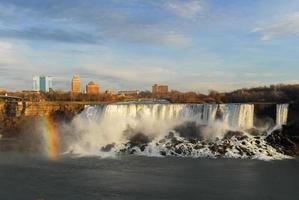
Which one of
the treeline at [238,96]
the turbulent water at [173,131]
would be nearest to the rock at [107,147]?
the turbulent water at [173,131]

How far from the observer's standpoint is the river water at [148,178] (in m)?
17.1

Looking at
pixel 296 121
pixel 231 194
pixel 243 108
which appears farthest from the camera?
pixel 243 108

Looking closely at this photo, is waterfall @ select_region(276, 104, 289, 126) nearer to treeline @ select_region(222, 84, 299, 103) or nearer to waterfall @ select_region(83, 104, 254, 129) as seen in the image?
waterfall @ select_region(83, 104, 254, 129)

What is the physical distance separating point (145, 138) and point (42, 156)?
287 inches

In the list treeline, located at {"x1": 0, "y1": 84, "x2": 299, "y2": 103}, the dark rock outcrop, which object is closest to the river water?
the dark rock outcrop

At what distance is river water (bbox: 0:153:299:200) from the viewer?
17094 millimetres

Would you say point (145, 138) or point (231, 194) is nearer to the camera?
point (231, 194)

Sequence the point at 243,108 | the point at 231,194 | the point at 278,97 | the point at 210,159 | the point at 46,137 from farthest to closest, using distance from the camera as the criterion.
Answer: the point at 278,97 < the point at 46,137 < the point at 243,108 < the point at 210,159 < the point at 231,194

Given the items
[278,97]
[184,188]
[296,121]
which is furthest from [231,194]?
[278,97]

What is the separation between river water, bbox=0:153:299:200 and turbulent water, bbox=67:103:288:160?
2.46 meters

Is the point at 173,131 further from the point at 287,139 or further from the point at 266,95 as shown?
the point at 266,95

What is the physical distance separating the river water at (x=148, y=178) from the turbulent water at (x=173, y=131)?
246cm

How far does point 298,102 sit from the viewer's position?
32.6 m

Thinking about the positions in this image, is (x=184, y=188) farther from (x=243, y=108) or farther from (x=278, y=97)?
(x=278, y=97)
